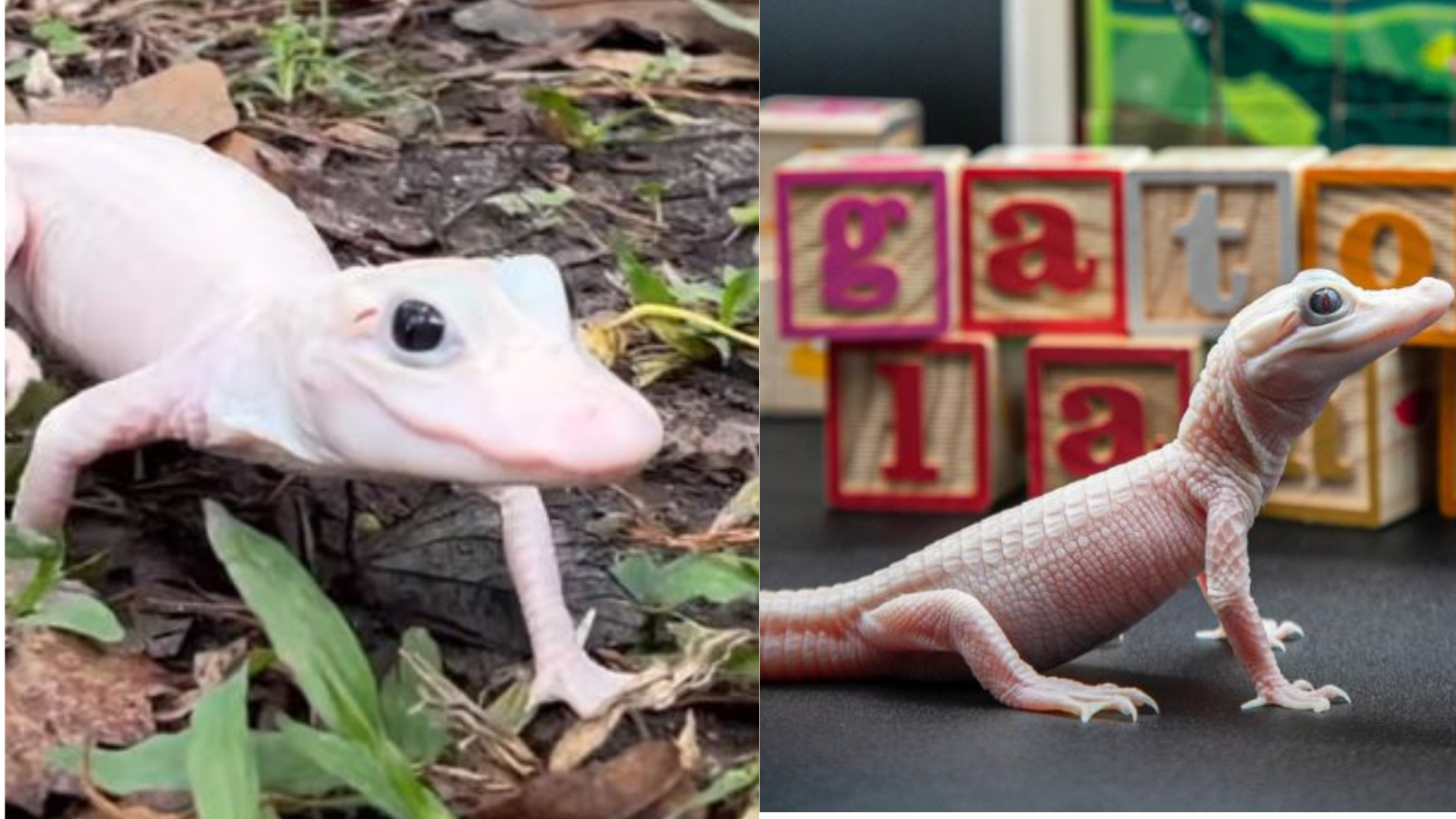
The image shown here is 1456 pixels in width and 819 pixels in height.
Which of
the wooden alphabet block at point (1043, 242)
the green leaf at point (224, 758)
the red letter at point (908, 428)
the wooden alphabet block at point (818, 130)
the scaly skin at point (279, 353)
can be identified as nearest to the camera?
the scaly skin at point (279, 353)

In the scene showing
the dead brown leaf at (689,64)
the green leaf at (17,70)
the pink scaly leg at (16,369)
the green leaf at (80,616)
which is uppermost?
the green leaf at (17,70)

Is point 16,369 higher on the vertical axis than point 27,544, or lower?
higher

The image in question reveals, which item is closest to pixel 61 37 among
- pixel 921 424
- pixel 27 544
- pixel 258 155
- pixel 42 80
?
pixel 42 80

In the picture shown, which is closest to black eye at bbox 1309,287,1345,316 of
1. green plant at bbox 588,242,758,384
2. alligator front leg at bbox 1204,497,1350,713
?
alligator front leg at bbox 1204,497,1350,713

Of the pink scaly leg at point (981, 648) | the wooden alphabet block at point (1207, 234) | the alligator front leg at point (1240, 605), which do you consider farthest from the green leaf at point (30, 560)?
the wooden alphabet block at point (1207, 234)

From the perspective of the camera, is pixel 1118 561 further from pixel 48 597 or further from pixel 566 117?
pixel 48 597

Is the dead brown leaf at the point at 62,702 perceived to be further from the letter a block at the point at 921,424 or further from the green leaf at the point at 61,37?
the letter a block at the point at 921,424
